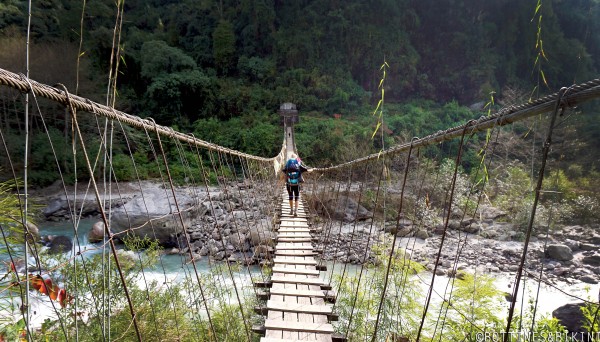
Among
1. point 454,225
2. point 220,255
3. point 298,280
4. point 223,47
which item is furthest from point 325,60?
point 298,280

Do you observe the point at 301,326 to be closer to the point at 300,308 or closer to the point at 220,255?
the point at 300,308

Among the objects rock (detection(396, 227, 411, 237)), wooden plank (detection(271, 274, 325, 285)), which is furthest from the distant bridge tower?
wooden plank (detection(271, 274, 325, 285))

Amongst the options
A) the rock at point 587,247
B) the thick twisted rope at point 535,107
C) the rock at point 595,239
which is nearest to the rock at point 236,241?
the thick twisted rope at point 535,107

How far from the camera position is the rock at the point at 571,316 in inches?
96.1

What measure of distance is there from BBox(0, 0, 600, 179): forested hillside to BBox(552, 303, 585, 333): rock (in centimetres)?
691

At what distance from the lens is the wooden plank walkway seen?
1.39 m

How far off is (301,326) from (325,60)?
511 inches

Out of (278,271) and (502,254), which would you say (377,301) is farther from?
(502,254)

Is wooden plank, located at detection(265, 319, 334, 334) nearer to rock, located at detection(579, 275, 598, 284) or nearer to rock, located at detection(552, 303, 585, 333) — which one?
rock, located at detection(552, 303, 585, 333)

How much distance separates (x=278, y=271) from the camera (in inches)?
76.0

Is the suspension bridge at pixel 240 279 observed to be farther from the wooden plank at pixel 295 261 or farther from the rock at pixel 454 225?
the rock at pixel 454 225

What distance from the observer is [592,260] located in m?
4.48

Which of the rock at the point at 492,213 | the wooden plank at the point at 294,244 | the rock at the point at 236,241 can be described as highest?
the rock at the point at 492,213

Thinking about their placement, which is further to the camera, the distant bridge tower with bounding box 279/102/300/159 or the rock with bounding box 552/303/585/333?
the distant bridge tower with bounding box 279/102/300/159
